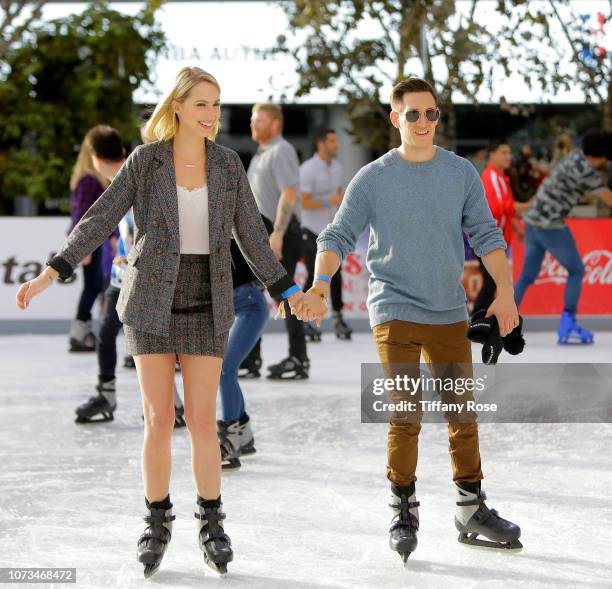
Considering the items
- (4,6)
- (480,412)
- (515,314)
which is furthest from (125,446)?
(4,6)

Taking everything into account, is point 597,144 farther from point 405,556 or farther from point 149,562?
point 149,562

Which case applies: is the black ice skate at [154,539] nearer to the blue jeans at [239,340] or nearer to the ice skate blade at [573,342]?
the blue jeans at [239,340]

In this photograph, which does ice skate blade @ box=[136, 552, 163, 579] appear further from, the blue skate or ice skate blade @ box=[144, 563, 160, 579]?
the blue skate

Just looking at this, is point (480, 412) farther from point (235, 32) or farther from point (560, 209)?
point (235, 32)

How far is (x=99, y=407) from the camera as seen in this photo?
20.9 ft

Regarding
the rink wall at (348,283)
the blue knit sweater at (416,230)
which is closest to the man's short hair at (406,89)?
the blue knit sweater at (416,230)

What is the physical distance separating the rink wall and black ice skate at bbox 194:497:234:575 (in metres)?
7.98

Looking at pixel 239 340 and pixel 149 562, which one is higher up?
pixel 239 340

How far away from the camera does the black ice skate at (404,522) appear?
3.64 metres

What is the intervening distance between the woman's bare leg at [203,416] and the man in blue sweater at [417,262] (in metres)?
0.35

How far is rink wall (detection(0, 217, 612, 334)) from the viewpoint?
11.7m

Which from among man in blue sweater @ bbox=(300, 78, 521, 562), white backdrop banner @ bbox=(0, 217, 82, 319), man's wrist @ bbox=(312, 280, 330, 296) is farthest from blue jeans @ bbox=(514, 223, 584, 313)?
man's wrist @ bbox=(312, 280, 330, 296)

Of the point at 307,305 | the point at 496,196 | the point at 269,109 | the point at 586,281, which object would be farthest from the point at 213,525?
the point at 586,281

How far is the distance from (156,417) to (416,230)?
0.96m
